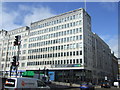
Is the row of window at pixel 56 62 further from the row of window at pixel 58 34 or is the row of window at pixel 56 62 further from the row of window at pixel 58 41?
the row of window at pixel 58 34

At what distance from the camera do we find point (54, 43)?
58719mm

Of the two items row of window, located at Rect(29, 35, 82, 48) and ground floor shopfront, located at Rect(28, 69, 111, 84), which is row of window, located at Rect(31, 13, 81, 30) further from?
ground floor shopfront, located at Rect(28, 69, 111, 84)

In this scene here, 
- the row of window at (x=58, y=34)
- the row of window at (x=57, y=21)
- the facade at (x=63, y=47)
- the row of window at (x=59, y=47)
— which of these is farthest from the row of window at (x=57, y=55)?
the row of window at (x=57, y=21)

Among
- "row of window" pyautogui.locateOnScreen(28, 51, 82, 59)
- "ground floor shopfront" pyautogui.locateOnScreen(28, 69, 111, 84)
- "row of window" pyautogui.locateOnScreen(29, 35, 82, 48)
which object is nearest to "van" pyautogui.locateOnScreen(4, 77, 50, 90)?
"ground floor shopfront" pyautogui.locateOnScreen(28, 69, 111, 84)

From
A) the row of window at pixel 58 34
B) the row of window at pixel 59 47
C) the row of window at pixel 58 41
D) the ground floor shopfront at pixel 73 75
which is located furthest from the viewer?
the row of window at pixel 58 34

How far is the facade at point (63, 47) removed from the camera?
51200 mm

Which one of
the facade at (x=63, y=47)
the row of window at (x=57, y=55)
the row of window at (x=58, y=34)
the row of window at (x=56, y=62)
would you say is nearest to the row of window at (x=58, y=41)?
the facade at (x=63, y=47)

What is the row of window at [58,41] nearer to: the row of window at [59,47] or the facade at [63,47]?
the facade at [63,47]

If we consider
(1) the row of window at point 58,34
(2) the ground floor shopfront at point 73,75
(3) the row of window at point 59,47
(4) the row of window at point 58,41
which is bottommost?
(2) the ground floor shopfront at point 73,75

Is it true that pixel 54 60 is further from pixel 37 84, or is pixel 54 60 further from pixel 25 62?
pixel 37 84

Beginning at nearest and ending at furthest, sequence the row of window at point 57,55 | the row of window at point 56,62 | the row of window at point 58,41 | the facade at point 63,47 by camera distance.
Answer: the row of window at point 56,62, the facade at point 63,47, the row of window at point 57,55, the row of window at point 58,41

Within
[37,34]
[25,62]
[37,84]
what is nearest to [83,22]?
[37,34]

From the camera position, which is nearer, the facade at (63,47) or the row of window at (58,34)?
the facade at (63,47)

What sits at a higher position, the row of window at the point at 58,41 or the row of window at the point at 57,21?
the row of window at the point at 57,21
